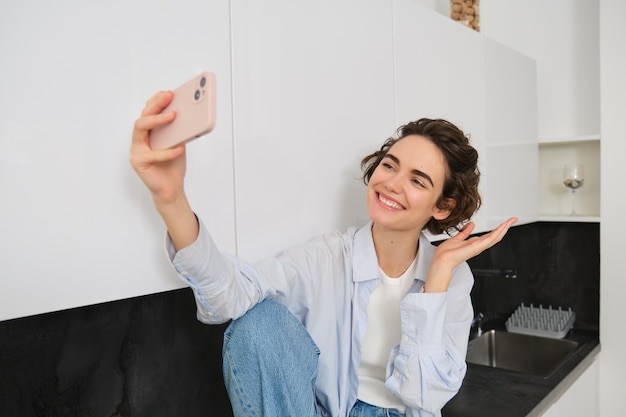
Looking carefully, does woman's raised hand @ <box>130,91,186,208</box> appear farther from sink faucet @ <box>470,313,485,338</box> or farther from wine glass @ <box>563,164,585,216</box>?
wine glass @ <box>563,164,585,216</box>

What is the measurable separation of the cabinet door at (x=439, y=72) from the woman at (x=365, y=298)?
0.76 ft

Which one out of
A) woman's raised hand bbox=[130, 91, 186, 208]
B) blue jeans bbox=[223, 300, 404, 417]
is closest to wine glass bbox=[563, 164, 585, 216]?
blue jeans bbox=[223, 300, 404, 417]

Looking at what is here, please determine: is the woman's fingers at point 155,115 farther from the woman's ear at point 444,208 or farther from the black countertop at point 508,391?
the black countertop at point 508,391

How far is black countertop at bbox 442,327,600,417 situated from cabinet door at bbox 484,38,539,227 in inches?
20.5

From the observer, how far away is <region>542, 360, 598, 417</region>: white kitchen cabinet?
1.77 metres

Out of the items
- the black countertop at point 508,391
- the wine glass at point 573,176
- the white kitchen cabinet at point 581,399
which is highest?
the wine glass at point 573,176

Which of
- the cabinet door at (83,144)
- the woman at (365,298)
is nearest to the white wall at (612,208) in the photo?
the woman at (365,298)

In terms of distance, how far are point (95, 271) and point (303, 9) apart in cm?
67

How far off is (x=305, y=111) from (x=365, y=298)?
45 centimetres

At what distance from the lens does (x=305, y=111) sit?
44.5 inches

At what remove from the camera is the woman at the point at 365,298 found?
933 millimetres

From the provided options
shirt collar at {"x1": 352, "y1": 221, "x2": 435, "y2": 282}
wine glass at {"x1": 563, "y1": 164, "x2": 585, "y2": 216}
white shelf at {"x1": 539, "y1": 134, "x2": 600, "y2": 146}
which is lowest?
shirt collar at {"x1": 352, "y1": 221, "x2": 435, "y2": 282}

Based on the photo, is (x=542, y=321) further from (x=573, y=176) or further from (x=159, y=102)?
(x=159, y=102)

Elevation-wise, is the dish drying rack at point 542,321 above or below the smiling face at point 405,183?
below
